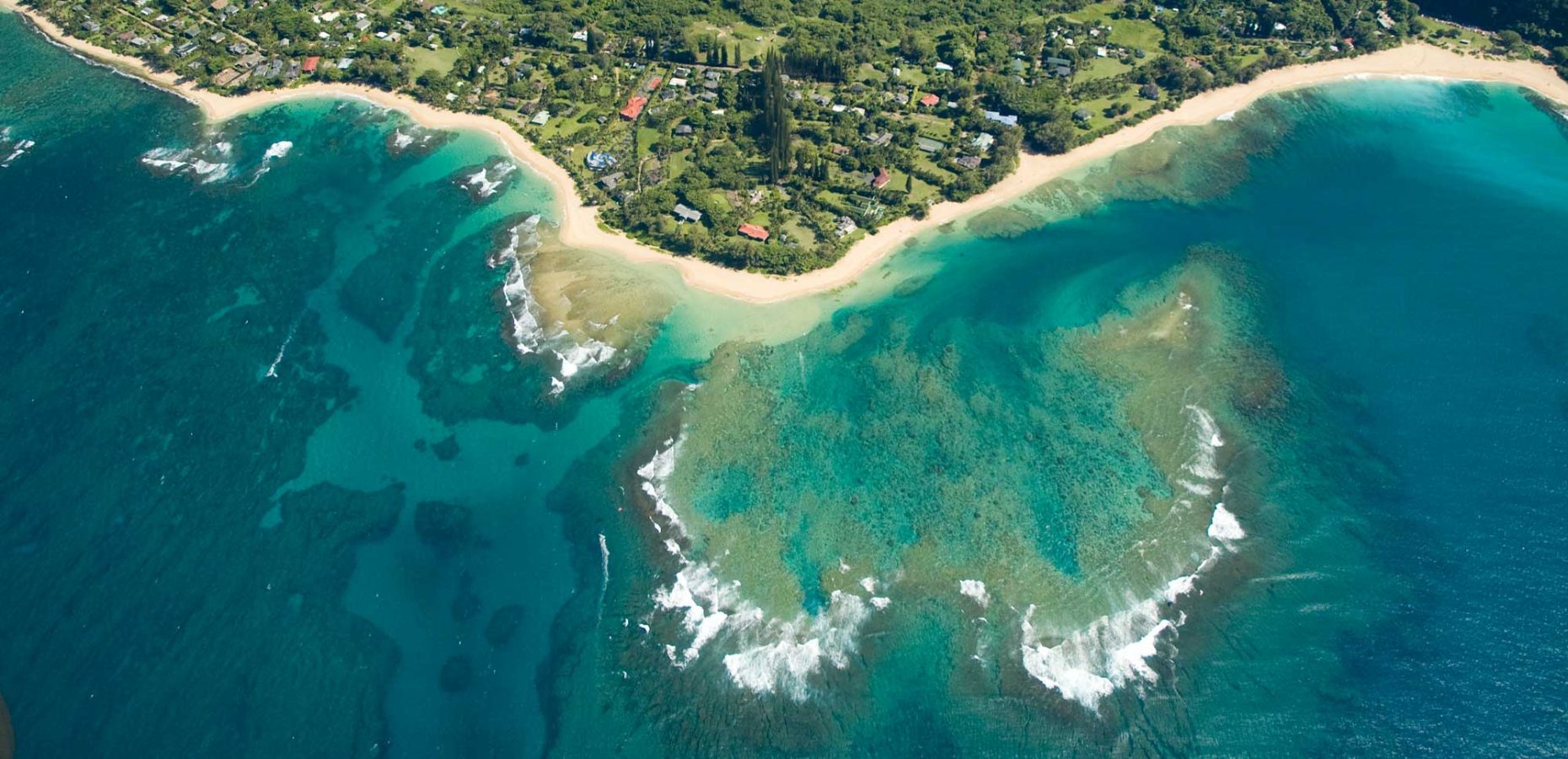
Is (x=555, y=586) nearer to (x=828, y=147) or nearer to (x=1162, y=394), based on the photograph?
(x=1162, y=394)

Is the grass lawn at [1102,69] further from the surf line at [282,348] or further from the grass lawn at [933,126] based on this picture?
the surf line at [282,348]

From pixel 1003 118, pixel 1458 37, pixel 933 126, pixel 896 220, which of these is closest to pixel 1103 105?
pixel 1003 118

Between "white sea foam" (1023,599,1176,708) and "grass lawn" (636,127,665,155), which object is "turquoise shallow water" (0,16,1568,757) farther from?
"grass lawn" (636,127,665,155)

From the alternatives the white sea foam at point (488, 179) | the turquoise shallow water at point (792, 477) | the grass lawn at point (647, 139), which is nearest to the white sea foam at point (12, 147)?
the turquoise shallow water at point (792, 477)

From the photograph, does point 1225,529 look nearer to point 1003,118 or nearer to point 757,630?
point 757,630

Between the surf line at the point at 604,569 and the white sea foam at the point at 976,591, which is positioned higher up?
the white sea foam at the point at 976,591

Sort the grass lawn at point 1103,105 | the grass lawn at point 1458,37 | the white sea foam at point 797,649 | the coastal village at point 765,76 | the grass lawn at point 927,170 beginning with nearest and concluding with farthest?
1. the white sea foam at point 797,649
2. the coastal village at point 765,76
3. the grass lawn at point 927,170
4. the grass lawn at point 1103,105
5. the grass lawn at point 1458,37
